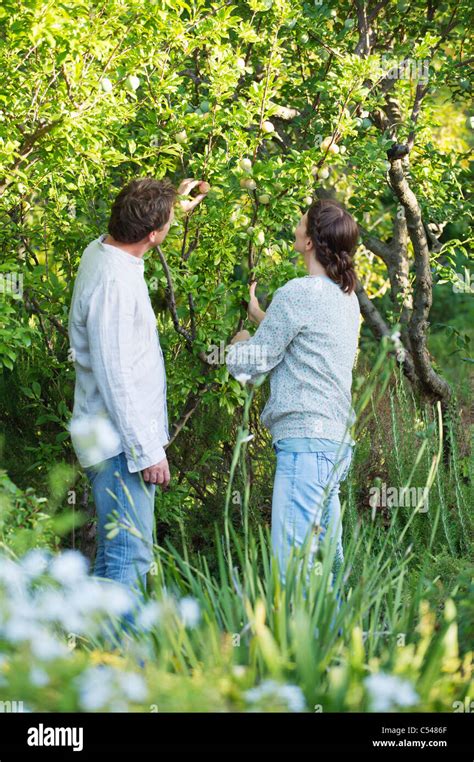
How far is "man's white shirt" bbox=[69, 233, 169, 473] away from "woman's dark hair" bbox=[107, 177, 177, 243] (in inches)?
2.9

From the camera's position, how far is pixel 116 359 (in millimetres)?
3154

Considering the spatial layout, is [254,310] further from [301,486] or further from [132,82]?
[132,82]

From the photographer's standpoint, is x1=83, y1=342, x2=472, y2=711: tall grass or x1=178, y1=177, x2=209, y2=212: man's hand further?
x1=178, y1=177, x2=209, y2=212: man's hand

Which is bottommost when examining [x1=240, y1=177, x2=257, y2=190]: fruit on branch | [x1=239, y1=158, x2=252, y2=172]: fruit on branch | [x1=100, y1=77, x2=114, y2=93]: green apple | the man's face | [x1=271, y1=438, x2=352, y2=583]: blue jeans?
[x1=271, y1=438, x2=352, y2=583]: blue jeans

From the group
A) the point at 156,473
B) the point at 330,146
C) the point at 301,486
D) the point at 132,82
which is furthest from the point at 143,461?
the point at 330,146

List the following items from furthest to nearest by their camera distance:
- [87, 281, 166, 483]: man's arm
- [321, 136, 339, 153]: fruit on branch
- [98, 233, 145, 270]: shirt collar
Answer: [321, 136, 339, 153]: fruit on branch
[98, 233, 145, 270]: shirt collar
[87, 281, 166, 483]: man's arm

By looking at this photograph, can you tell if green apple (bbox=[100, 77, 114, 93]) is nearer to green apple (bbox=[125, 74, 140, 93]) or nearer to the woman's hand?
green apple (bbox=[125, 74, 140, 93])

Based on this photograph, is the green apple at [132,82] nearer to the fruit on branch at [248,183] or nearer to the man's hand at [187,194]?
the man's hand at [187,194]

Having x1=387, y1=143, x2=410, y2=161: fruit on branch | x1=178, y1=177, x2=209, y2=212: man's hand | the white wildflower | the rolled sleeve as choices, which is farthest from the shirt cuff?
x1=387, y1=143, x2=410, y2=161: fruit on branch

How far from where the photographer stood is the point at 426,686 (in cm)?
216

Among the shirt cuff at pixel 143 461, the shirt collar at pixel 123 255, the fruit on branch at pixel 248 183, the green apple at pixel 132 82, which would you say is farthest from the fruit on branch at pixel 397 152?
the shirt cuff at pixel 143 461

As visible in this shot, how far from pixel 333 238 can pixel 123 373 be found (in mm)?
926

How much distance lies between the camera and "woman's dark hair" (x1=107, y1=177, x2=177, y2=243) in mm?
3281

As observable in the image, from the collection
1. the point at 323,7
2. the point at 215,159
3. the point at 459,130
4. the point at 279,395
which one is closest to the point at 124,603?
the point at 279,395
